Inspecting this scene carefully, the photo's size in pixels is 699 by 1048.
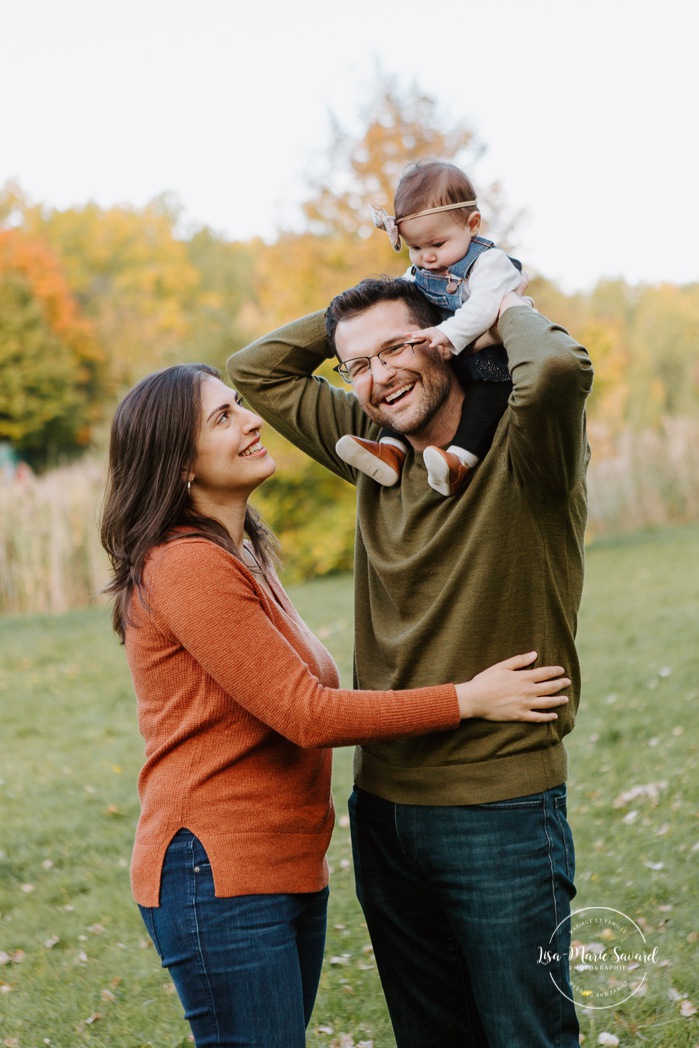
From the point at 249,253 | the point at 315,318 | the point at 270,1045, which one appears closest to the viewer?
the point at 270,1045

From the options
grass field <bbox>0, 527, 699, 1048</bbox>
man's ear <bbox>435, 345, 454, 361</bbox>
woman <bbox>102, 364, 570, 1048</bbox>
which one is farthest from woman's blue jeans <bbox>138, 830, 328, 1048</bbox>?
grass field <bbox>0, 527, 699, 1048</bbox>

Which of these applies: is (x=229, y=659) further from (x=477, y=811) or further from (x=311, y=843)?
(x=477, y=811)

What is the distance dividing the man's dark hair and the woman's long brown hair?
49cm

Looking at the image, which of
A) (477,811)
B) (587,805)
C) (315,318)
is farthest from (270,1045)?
(587,805)

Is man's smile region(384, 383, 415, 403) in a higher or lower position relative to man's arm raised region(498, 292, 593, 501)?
higher

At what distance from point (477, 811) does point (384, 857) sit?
384mm

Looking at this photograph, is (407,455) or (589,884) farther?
(589,884)

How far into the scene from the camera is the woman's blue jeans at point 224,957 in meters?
2.19

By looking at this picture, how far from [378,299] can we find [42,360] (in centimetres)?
2701

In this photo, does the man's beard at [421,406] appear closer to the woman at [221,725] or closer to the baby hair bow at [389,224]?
the woman at [221,725]

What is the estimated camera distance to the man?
227 centimetres

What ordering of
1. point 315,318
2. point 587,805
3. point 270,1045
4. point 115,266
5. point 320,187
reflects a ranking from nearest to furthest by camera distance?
1. point 270,1045
2. point 315,318
3. point 587,805
4. point 320,187
5. point 115,266

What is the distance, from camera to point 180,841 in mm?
2232

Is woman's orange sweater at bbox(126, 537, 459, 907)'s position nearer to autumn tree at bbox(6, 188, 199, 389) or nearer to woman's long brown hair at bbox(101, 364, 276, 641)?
woman's long brown hair at bbox(101, 364, 276, 641)
